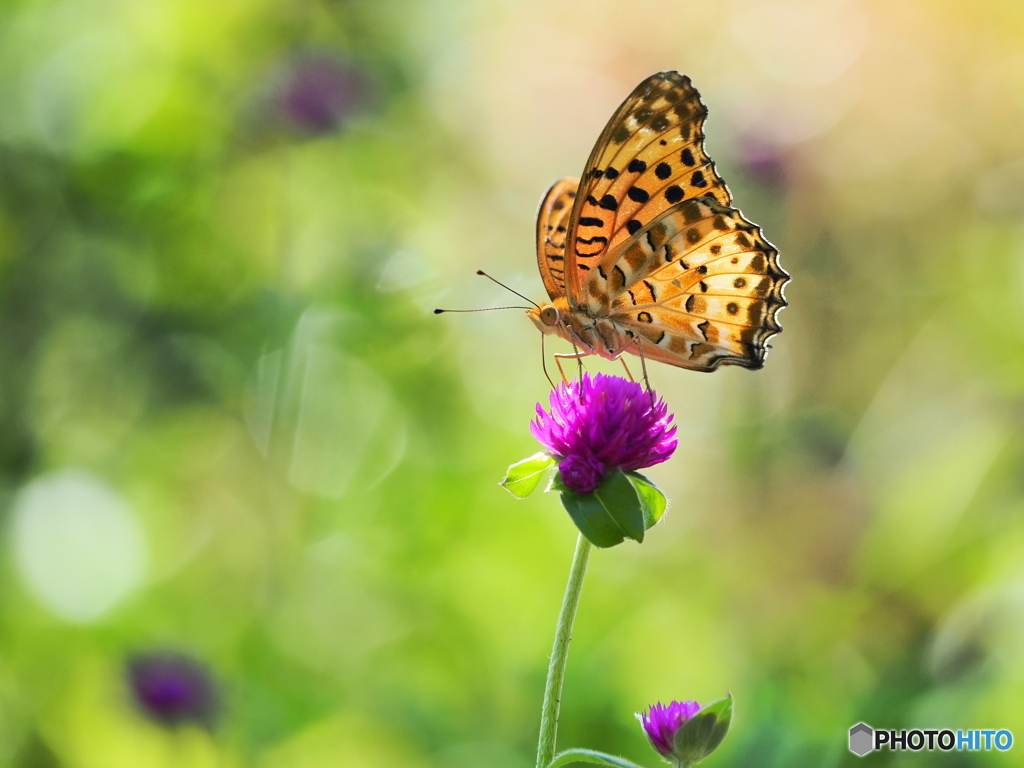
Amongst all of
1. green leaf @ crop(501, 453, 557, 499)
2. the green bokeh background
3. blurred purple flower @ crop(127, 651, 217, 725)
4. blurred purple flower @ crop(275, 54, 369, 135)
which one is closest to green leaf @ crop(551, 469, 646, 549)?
green leaf @ crop(501, 453, 557, 499)

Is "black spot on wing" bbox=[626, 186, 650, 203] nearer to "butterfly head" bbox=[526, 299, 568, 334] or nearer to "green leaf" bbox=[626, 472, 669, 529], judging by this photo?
"butterfly head" bbox=[526, 299, 568, 334]

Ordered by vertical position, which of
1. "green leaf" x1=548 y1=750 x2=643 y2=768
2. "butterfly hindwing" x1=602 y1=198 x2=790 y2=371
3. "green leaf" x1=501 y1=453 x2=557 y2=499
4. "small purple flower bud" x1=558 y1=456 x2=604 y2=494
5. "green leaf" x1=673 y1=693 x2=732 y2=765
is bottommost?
"green leaf" x1=548 y1=750 x2=643 y2=768

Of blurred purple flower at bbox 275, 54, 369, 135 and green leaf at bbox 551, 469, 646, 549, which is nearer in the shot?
green leaf at bbox 551, 469, 646, 549

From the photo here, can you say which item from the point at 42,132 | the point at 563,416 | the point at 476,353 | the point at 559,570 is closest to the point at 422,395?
the point at 476,353

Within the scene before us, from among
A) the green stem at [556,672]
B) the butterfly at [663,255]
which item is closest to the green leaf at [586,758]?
the green stem at [556,672]

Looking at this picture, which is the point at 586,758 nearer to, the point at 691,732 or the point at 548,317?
the point at 691,732

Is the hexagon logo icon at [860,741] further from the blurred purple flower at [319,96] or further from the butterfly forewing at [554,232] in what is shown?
the blurred purple flower at [319,96]

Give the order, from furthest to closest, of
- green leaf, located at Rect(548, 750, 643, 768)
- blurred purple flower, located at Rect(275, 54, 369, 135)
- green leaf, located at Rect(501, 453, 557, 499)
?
blurred purple flower, located at Rect(275, 54, 369, 135), green leaf, located at Rect(501, 453, 557, 499), green leaf, located at Rect(548, 750, 643, 768)
